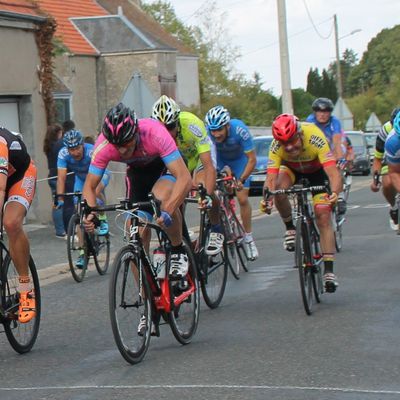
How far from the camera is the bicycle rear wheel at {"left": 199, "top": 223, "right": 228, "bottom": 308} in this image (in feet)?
34.9

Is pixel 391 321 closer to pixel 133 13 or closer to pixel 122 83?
pixel 122 83

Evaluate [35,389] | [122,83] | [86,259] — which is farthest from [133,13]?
[35,389]

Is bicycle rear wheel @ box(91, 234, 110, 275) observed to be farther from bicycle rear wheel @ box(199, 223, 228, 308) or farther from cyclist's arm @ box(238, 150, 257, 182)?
bicycle rear wheel @ box(199, 223, 228, 308)

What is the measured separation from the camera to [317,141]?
1066 cm

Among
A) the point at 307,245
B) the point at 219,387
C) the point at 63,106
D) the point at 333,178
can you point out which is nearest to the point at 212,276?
the point at 307,245

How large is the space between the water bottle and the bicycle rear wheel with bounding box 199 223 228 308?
1.57 m

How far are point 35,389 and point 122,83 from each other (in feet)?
112

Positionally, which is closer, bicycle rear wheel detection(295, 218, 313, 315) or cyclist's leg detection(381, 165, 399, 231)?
bicycle rear wheel detection(295, 218, 313, 315)

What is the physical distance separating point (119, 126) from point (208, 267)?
2.87 m

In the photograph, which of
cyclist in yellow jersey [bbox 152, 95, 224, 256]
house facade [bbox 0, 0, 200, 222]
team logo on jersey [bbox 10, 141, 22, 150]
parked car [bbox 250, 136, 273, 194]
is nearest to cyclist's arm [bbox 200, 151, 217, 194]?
cyclist in yellow jersey [bbox 152, 95, 224, 256]

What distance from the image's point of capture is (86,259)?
47.1 feet

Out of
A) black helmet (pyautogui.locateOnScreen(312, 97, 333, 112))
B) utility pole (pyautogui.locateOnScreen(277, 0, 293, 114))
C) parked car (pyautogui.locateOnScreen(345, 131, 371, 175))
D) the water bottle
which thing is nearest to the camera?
the water bottle

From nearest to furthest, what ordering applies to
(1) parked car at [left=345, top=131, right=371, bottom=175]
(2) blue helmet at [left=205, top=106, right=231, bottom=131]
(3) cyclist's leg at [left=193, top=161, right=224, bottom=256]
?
1. (3) cyclist's leg at [left=193, top=161, right=224, bottom=256]
2. (2) blue helmet at [left=205, top=106, right=231, bottom=131]
3. (1) parked car at [left=345, top=131, right=371, bottom=175]

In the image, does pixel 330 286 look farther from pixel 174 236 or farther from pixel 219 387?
pixel 219 387
